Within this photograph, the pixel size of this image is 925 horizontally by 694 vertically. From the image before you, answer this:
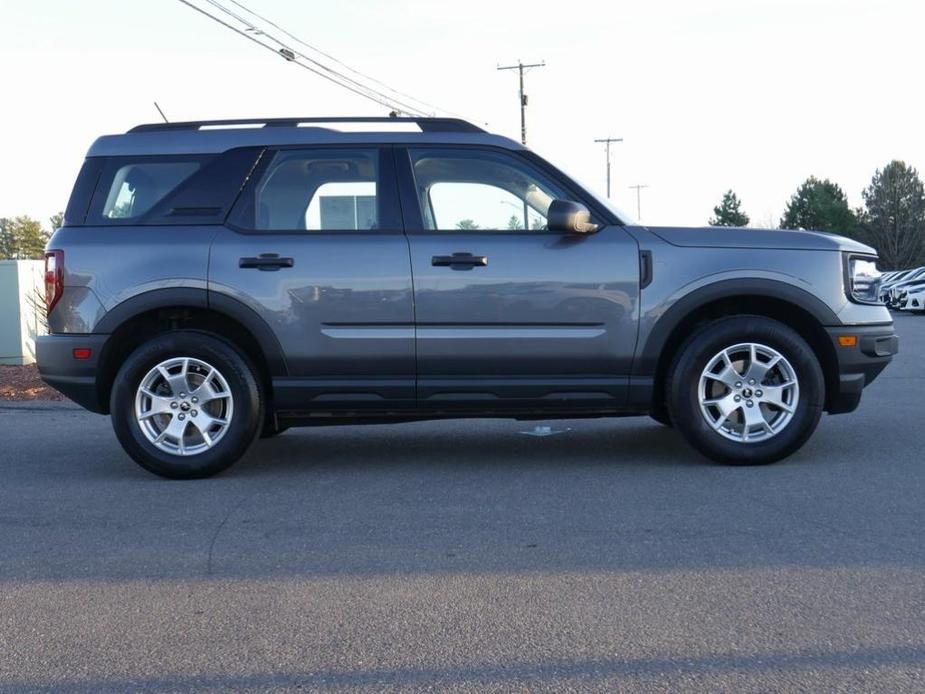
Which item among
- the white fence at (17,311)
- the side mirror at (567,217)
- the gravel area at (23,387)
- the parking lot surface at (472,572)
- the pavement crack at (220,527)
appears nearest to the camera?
the parking lot surface at (472,572)

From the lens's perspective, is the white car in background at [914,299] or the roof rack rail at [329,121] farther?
the white car in background at [914,299]

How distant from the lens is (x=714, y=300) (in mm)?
6484

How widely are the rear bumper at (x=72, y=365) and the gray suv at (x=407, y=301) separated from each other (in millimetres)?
14

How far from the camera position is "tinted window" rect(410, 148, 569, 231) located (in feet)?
21.5

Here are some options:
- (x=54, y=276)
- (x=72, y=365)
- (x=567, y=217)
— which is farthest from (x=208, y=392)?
(x=567, y=217)

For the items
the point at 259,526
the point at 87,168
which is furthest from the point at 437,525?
the point at 87,168

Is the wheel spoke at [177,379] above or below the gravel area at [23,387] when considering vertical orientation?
above

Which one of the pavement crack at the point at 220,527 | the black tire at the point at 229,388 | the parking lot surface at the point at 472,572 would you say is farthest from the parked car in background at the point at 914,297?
the pavement crack at the point at 220,527

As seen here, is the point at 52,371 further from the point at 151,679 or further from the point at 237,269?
the point at 151,679

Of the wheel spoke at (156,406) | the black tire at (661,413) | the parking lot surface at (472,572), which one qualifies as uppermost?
the wheel spoke at (156,406)

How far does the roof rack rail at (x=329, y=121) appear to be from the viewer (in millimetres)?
6734

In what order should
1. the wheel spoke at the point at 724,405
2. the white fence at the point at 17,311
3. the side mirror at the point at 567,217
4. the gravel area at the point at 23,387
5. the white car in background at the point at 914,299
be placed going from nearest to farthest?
the side mirror at the point at 567,217
the wheel spoke at the point at 724,405
the gravel area at the point at 23,387
the white fence at the point at 17,311
the white car in background at the point at 914,299

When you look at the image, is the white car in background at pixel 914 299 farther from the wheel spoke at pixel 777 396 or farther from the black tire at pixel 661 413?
the wheel spoke at pixel 777 396

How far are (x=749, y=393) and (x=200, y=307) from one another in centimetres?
331
